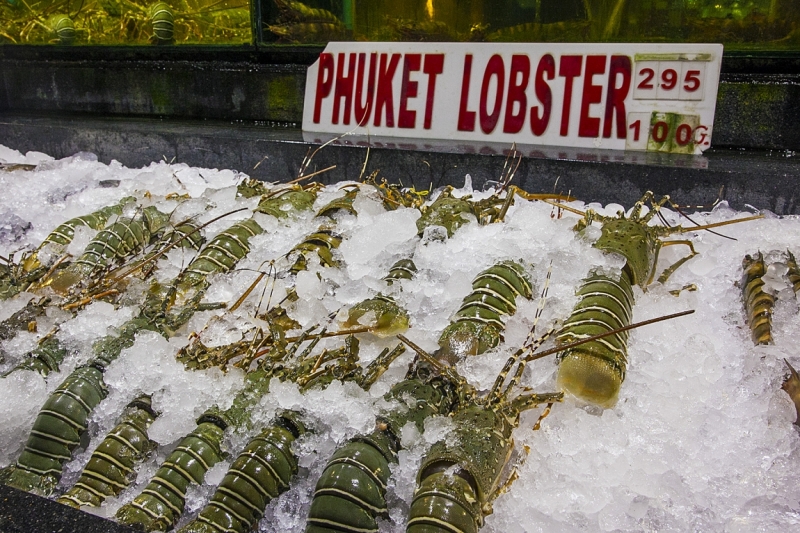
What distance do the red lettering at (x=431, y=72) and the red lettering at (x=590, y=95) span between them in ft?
2.68

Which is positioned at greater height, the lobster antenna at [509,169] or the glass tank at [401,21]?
the glass tank at [401,21]

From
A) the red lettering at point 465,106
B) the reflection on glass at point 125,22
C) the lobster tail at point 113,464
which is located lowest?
the lobster tail at point 113,464

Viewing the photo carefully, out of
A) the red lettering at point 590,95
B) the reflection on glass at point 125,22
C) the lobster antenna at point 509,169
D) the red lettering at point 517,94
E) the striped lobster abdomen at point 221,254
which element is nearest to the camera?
the striped lobster abdomen at point 221,254

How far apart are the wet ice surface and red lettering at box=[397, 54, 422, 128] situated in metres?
1.02

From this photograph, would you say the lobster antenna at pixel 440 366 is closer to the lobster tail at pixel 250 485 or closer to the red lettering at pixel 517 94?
the lobster tail at pixel 250 485

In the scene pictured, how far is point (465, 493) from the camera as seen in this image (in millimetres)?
1292

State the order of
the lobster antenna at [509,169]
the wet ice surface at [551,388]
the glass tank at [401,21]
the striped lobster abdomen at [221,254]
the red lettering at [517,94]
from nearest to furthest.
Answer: the wet ice surface at [551,388]
the striped lobster abdomen at [221,254]
the lobster antenna at [509,169]
the red lettering at [517,94]
the glass tank at [401,21]

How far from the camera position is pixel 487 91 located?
323 cm

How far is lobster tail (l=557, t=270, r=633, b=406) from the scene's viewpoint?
5.10ft

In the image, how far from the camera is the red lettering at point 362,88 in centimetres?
347

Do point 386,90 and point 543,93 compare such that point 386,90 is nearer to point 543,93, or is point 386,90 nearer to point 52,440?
point 543,93

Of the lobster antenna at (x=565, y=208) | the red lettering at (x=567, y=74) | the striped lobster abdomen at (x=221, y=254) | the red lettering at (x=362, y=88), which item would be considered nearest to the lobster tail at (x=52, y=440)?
the striped lobster abdomen at (x=221, y=254)

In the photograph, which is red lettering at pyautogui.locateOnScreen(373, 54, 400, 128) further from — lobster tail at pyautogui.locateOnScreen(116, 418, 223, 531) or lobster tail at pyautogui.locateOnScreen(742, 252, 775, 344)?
lobster tail at pyautogui.locateOnScreen(116, 418, 223, 531)

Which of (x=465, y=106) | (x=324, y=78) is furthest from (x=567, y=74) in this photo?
(x=324, y=78)
